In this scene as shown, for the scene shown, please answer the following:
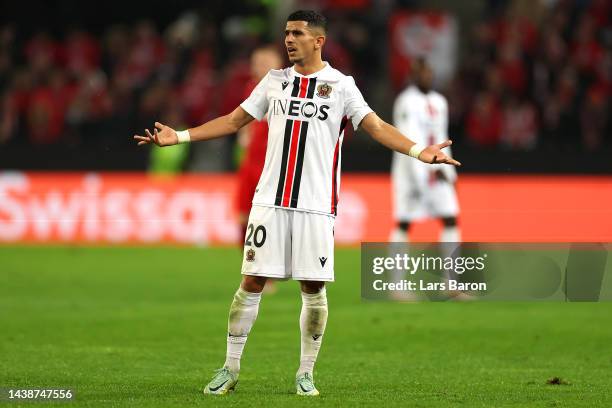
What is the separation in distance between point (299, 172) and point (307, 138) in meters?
0.21

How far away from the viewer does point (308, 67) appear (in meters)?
7.80

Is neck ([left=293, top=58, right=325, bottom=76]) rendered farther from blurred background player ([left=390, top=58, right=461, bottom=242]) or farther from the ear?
blurred background player ([left=390, top=58, right=461, bottom=242])

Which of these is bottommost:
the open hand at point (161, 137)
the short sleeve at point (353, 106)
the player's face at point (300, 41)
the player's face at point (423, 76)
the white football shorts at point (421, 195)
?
the white football shorts at point (421, 195)

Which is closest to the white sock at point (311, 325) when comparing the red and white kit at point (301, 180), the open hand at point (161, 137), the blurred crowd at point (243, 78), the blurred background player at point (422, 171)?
the red and white kit at point (301, 180)

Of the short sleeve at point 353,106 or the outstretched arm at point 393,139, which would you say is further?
the short sleeve at point 353,106

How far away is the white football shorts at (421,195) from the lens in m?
14.1

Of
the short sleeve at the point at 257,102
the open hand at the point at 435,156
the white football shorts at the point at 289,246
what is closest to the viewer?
the open hand at the point at 435,156

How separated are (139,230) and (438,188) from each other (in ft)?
22.3

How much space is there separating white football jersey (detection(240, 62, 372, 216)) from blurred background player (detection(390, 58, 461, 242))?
5979 millimetres

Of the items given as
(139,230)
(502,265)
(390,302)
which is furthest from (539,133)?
(502,265)

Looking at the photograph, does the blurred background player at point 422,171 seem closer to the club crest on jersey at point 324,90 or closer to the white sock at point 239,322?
the club crest on jersey at point 324,90

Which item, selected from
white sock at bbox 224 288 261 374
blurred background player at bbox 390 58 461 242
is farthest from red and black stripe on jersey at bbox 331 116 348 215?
blurred background player at bbox 390 58 461 242

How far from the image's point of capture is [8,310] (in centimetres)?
1245

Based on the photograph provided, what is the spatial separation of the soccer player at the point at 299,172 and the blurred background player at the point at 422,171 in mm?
5985
